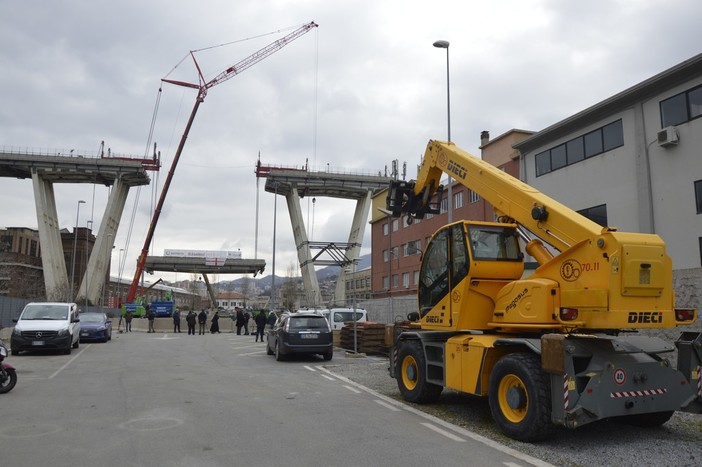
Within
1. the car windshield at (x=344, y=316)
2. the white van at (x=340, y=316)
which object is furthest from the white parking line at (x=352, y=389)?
the car windshield at (x=344, y=316)

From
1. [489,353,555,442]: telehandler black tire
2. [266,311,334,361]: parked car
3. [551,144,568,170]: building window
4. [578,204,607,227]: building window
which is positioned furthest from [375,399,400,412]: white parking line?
[551,144,568,170]: building window

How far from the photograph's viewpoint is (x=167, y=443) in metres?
6.60

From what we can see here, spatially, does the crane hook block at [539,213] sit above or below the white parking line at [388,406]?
above

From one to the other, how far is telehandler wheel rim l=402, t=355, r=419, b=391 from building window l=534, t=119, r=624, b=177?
16460 mm

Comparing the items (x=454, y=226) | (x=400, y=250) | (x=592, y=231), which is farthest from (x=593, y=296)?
(x=400, y=250)

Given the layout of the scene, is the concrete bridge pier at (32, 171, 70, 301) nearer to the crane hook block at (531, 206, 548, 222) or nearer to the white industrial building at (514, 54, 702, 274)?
the white industrial building at (514, 54, 702, 274)

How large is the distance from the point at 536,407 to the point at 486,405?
292cm

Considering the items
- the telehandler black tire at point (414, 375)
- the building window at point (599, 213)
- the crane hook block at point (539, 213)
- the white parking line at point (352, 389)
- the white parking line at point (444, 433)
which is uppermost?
the building window at point (599, 213)

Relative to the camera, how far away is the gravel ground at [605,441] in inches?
239

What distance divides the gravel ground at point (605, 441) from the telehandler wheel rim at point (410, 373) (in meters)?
0.41

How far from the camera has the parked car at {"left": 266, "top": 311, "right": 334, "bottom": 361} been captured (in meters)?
16.7

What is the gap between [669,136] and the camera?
1936cm

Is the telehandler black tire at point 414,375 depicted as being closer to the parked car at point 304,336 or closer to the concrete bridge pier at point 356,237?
the parked car at point 304,336

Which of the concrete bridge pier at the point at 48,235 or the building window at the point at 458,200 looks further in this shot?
the concrete bridge pier at the point at 48,235
